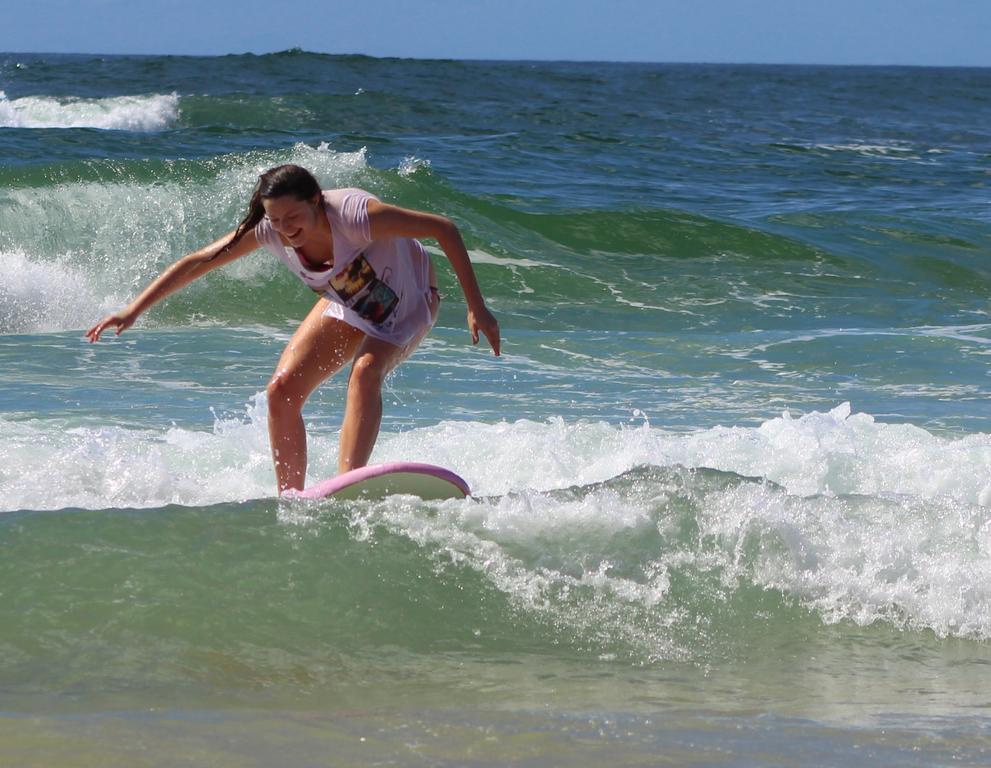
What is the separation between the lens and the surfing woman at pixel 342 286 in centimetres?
482

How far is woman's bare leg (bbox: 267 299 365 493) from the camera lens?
5.10m

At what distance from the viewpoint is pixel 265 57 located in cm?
5572

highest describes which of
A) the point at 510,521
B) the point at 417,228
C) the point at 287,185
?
the point at 287,185

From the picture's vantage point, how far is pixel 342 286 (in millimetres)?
4992

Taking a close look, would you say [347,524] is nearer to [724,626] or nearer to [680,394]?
[724,626]

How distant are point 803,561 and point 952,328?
7.61 m

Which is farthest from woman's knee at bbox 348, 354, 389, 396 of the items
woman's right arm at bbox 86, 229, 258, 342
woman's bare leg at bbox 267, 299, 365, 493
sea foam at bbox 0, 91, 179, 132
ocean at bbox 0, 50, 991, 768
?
sea foam at bbox 0, 91, 179, 132

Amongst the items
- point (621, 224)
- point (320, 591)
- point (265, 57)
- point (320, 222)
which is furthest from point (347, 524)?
point (265, 57)

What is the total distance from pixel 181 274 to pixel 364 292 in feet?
2.11

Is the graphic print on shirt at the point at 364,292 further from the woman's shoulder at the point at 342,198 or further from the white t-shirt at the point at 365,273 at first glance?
the woman's shoulder at the point at 342,198

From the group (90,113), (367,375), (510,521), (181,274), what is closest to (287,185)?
(181,274)

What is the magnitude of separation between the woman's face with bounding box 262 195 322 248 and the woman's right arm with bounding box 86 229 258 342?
21 cm

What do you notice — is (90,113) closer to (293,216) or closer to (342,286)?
(342,286)

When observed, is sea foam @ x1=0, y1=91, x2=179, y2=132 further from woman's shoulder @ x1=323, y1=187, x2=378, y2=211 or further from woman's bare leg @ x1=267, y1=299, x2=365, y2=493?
woman's shoulder @ x1=323, y1=187, x2=378, y2=211
